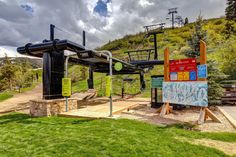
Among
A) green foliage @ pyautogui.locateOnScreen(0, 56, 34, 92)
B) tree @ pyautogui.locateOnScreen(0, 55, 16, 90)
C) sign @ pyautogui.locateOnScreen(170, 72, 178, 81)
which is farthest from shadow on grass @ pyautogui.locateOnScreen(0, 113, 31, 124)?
tree @ pyautogui.locateOnScreen(0, 55, 16, 90)

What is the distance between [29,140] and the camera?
4.88 m

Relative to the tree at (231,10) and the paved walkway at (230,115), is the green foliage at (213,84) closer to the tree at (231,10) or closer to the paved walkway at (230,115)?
the paved walkway at (230,115)

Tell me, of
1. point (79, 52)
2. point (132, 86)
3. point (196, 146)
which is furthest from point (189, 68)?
point (132, 86)

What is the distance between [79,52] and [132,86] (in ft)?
36.9

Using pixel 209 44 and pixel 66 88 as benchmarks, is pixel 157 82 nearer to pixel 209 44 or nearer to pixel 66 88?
pixel 66 88

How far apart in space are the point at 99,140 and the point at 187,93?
410cm

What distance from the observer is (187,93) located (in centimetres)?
739

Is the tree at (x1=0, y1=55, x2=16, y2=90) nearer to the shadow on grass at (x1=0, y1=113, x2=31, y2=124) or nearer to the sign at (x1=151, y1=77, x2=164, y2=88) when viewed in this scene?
the shadow on grass at (x1=0, y1=113, x2=31, y2=124)

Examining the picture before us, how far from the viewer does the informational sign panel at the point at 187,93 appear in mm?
6855

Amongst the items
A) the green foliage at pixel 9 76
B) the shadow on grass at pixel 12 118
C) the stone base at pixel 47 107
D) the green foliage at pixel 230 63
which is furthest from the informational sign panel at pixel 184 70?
the green foliage at pixel 9 76

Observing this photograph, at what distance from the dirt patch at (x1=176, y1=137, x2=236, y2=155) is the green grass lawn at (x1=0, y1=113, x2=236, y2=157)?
0.61 ft

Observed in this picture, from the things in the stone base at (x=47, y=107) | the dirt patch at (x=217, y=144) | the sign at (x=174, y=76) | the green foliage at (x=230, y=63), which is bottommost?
the dirt patch at (x=217, y=144)

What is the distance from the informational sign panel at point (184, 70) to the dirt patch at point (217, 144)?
2991 mm

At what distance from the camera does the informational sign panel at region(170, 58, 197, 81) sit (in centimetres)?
741
